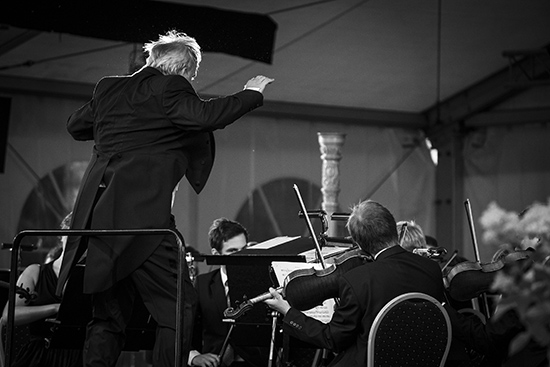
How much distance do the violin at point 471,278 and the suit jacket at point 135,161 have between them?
108 centimetres

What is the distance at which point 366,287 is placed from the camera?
2.91 meters

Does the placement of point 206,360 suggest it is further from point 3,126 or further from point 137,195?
point 3,126

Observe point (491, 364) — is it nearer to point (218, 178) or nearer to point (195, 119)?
point (195, 119)

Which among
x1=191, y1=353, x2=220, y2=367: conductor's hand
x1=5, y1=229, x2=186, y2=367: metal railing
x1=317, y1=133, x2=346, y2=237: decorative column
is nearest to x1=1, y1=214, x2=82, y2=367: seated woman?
x1=191, y1=353, x2=220, y2=367: conductor's hand

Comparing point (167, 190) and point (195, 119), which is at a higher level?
point (195, 119)

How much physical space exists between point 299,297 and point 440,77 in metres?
8.05

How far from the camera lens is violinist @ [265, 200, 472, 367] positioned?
2.90 metres

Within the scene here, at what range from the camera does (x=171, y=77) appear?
2.91m

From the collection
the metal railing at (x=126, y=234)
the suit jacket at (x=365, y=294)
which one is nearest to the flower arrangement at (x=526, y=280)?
the metal railing at (x=126, y=234)

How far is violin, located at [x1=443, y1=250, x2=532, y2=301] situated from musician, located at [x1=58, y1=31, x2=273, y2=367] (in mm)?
1074

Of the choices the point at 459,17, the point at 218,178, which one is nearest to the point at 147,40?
the point at 218,178

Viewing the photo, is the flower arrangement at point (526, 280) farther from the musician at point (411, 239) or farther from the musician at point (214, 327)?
the musician at point (214, 327)

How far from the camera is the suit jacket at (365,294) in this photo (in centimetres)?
290

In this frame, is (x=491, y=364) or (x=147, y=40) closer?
(x=491, y=364)
